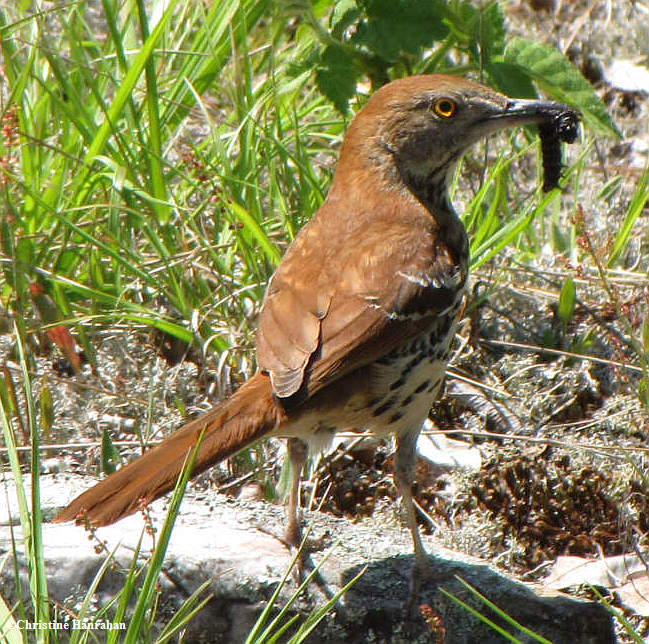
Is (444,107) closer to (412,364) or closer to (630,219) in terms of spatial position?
(412,364)

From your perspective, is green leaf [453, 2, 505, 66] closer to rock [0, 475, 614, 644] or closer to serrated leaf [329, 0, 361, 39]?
serrated leaf [329, 0, 361, 39]

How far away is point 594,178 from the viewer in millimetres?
5719

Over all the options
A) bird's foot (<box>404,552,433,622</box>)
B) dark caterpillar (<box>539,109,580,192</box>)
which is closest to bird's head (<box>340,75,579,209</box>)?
dark caterpillar (<box>539,109,580,192</box>)

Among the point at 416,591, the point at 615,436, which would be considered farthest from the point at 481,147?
the point at 416,591

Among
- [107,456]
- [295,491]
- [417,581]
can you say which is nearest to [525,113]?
[295,491]

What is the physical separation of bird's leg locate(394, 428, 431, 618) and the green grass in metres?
0.95

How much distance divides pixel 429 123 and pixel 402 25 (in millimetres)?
573

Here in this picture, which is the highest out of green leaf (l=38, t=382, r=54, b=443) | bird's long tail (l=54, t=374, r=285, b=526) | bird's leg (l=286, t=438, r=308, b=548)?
bird's long tail (l=54, t=374, r=285, b=526)

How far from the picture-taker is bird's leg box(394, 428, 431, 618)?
3.26 m

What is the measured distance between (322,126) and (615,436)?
6.29 ft

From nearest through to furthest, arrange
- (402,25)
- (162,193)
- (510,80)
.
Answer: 1. (402,25)
2. (510,80)
3. (162,193)

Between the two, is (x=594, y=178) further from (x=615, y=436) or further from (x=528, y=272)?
(x=615, y=436)

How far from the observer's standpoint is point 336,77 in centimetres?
422

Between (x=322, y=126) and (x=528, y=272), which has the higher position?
(x=322, y=126)
